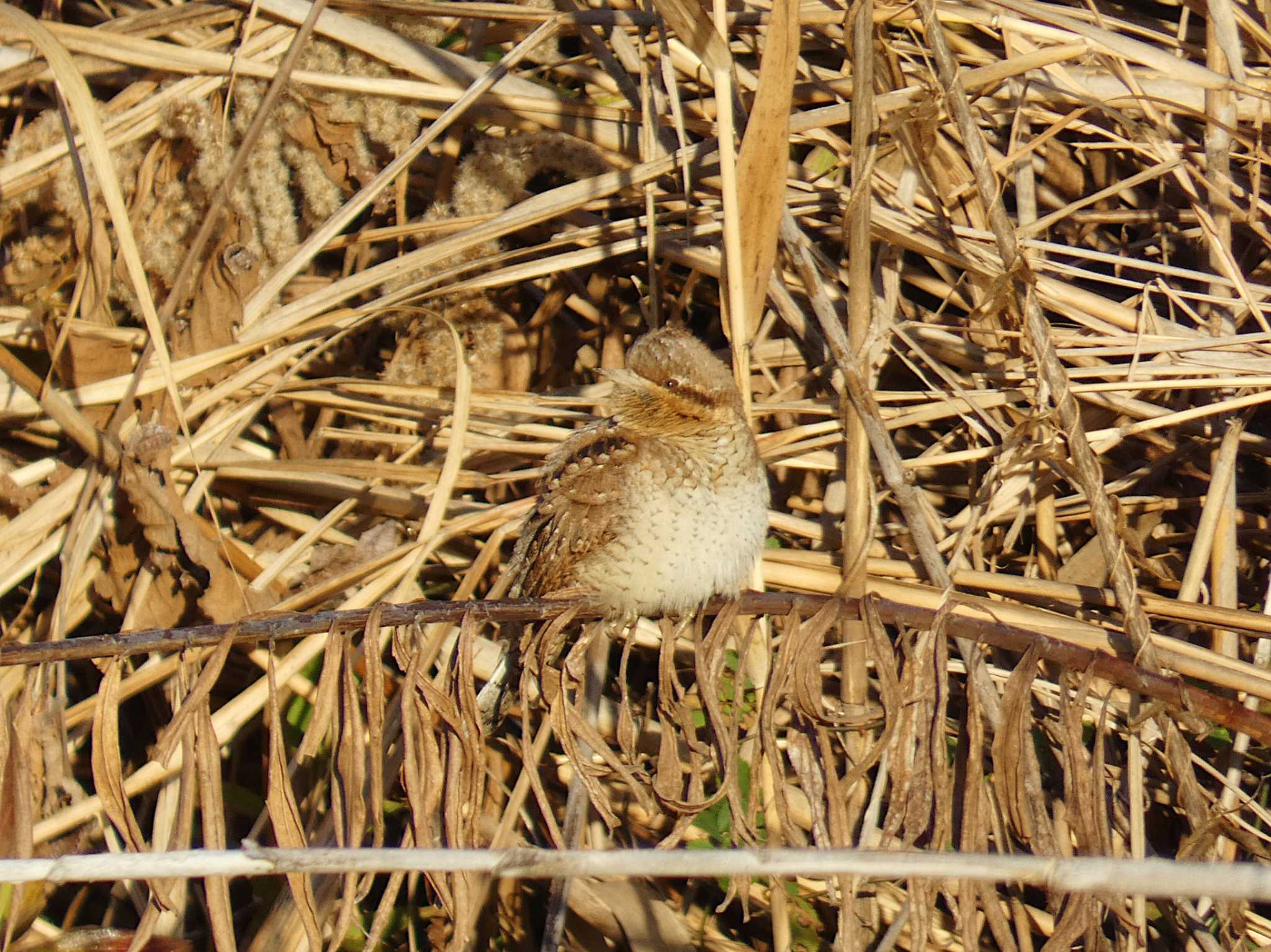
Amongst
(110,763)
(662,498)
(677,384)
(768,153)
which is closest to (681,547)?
(662,498)

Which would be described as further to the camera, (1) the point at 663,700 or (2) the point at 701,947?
(2) the point at 701,947

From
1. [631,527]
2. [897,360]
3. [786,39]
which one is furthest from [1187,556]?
[786,39]

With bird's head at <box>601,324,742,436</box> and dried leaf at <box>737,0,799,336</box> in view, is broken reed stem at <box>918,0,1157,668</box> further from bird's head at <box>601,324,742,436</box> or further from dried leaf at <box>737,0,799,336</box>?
bird's head at <box>601,324,742,436</box>

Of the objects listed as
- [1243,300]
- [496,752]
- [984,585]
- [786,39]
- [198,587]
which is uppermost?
[786,39]

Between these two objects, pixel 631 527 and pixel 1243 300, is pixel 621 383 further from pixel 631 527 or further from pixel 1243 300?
pixel 1243 300

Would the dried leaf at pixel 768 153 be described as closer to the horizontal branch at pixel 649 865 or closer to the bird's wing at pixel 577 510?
the bird's wing at pixel 577 510

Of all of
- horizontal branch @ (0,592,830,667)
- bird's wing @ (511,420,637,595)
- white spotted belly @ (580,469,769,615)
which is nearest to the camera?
horizontal branch @ (0,592,830,667)

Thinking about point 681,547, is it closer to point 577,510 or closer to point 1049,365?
point 577,510

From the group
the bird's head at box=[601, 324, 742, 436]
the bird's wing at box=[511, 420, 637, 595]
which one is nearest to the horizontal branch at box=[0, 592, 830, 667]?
the bird's wing at box=[511, 420, 637, 595]
